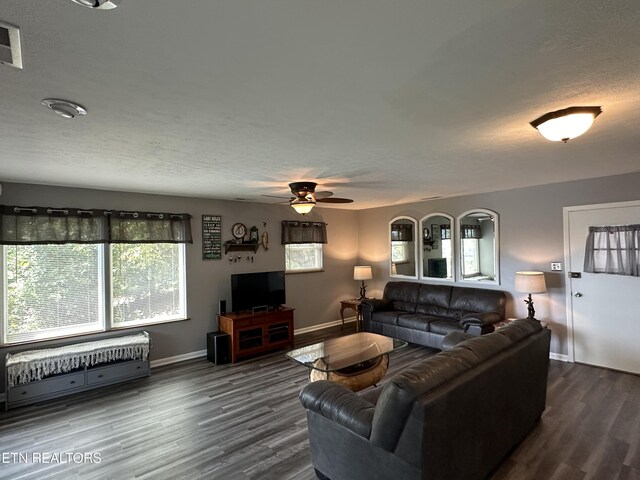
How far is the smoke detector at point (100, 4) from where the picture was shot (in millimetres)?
1067

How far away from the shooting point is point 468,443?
2.12 metres

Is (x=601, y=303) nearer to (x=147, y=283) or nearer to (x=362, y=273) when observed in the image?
(x=362, y=273)

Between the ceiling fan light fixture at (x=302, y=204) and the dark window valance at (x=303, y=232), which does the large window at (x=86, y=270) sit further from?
the ceiling fan light fixture at (x=302, y=204)

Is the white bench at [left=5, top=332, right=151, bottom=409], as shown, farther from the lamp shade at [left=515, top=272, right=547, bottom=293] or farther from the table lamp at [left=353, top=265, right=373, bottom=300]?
the lamp shade at [left=515, top=272, right=547, bottom=293]

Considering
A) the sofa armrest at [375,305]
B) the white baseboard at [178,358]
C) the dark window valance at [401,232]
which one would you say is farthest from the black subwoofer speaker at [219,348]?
the dark window valance at [401,232]

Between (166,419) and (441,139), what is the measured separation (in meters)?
3.65

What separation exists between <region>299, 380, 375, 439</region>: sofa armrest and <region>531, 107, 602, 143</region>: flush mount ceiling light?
2.10 meters

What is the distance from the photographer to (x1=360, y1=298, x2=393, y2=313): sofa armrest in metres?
6.15

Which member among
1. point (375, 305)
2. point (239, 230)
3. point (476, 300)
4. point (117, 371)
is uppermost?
point (239, 230)

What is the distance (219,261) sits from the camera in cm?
559

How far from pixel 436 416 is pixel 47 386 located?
427cm

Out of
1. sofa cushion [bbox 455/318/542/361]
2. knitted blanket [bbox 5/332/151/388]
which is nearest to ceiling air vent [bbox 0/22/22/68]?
sofa cushion [bbox 455/318/542/361]

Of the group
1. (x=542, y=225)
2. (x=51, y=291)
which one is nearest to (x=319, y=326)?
(x=542, y=225)

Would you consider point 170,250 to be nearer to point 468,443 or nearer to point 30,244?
point 30,244
